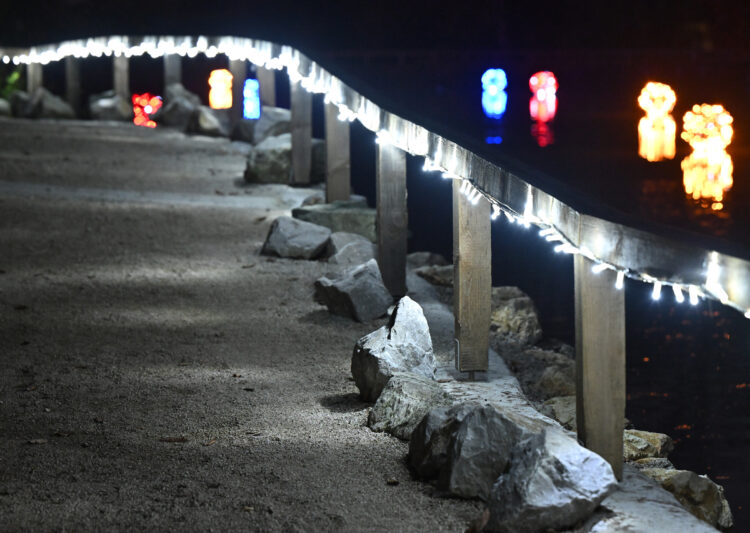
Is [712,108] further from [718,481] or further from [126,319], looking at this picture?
[126,319]

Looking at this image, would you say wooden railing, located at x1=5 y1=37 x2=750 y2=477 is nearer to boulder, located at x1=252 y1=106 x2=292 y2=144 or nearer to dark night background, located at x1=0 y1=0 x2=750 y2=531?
dark night background, located at x1=0 y1=0 x2=750 y2=531

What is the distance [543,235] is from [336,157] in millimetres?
7393

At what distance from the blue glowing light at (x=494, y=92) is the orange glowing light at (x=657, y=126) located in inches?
76.5

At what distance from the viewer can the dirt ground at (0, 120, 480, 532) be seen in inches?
178

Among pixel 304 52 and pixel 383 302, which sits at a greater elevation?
pixel 304 52

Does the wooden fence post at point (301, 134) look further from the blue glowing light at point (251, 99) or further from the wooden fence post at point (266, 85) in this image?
the blue glowing light at point (251, 99)

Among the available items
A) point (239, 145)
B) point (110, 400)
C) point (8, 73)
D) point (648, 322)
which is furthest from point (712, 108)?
point (8, 73)

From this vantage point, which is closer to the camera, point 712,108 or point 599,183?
point 599,183

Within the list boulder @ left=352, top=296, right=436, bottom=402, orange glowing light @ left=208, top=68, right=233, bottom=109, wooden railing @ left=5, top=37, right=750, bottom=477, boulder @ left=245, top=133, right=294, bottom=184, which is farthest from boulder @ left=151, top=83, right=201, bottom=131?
boulder @ left=352, top=296, right=436, bottom=402

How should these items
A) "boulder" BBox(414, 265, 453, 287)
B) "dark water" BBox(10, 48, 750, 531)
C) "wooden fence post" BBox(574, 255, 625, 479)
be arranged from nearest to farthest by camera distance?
1. "wooden fence post" BBox(574, 255, 625, 479)
2. "dark water" BBox(10, 48, 750, 531)
3. "boulder" BBox(414, 265, 453, 287)

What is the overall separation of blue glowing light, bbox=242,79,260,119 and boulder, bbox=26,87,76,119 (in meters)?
4.55

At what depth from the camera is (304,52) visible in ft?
39.5

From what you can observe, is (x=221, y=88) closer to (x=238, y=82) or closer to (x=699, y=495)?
(x=238, y=82)

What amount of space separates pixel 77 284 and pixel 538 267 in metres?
7.34
